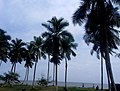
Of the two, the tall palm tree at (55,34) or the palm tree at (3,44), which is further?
the palm tree at (3,44)

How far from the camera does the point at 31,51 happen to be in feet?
219

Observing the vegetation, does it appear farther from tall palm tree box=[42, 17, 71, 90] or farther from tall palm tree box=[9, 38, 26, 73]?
tall palm tree box=[42, 17, 71, 90]

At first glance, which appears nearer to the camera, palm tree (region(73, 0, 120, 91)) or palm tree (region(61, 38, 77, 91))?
palm tree (region(73, 0, 120, 91))

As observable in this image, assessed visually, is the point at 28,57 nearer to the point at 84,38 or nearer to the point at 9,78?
the point at 9,78

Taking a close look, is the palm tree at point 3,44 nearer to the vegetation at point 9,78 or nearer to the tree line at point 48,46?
the tree line at point 48,46

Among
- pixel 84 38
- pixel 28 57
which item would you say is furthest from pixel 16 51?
pixel 84 38

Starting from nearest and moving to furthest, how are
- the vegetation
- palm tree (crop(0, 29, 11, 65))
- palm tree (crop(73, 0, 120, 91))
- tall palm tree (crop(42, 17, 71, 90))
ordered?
palm tree (crop(73, 0, 120, 91)) < tall palm tree (crop(42, 17, 71, 90)) < palm tree (crop(0, 29, 11, 65)) < the vegetation

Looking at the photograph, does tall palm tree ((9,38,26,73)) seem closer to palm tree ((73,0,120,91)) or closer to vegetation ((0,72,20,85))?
vegetation ((0,72,20,85))

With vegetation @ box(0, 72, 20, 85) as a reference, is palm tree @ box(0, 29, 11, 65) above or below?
above

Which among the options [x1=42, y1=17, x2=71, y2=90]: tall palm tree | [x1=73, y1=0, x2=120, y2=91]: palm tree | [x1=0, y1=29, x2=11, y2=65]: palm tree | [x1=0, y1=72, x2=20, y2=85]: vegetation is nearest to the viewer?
[x1=73, y1=0, x2=120, y2=91]: palm tree

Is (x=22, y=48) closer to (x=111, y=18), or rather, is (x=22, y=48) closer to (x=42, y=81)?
(x=42, y=81)

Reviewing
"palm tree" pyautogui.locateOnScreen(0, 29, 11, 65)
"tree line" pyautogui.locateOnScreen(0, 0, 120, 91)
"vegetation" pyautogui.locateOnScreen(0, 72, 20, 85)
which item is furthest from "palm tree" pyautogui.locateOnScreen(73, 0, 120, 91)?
"vegetation" pyautogui.locateOnScreen(0, 72, 20, 85)

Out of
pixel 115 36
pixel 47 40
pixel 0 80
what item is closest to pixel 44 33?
pixel 47 40

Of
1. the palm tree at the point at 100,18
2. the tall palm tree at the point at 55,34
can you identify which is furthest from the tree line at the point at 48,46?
the palm tree at the point at 100,18
